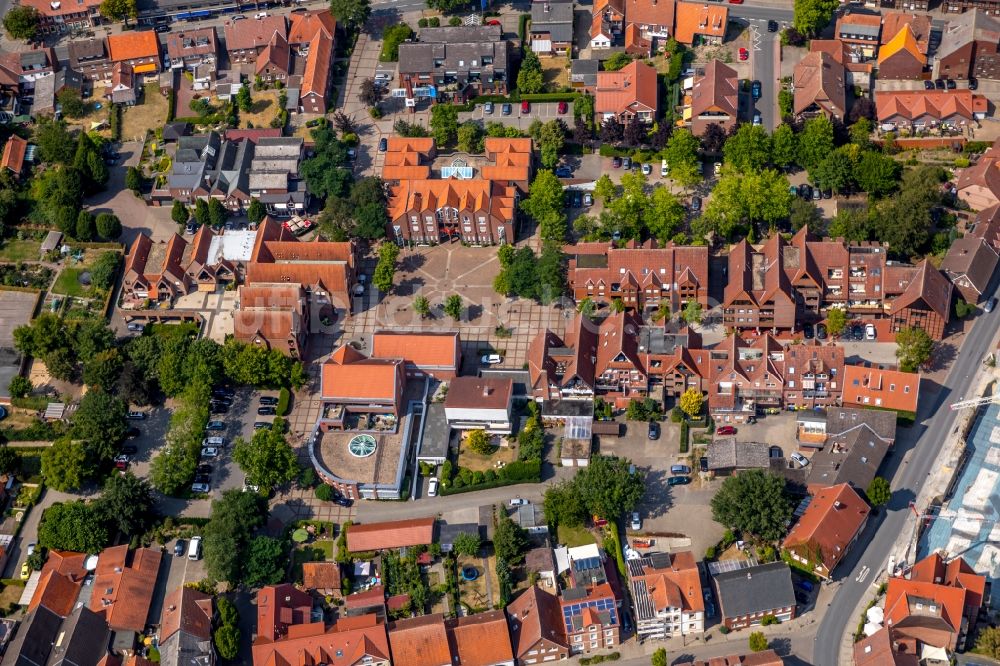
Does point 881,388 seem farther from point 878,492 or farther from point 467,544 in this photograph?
point 467,544

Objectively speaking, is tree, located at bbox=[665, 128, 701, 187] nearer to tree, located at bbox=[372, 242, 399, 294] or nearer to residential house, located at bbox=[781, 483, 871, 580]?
tree, located at bbox=[372, 242, 399, 294]

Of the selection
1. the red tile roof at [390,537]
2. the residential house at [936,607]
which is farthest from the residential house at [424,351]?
the residential house at [936,607]

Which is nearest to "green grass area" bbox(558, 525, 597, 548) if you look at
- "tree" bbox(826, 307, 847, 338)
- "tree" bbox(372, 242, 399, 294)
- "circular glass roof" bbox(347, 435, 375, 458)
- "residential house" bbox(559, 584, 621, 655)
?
"residential house" bbox(559, 584, 621, 655)

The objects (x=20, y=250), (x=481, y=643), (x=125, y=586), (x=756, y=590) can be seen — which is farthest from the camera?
(x=20, y=250)

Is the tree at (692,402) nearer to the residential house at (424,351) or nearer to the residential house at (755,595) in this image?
the residential house at (755,595)

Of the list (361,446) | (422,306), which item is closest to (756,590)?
(361,446)

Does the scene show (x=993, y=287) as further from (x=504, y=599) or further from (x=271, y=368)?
(x=271, y=368)
